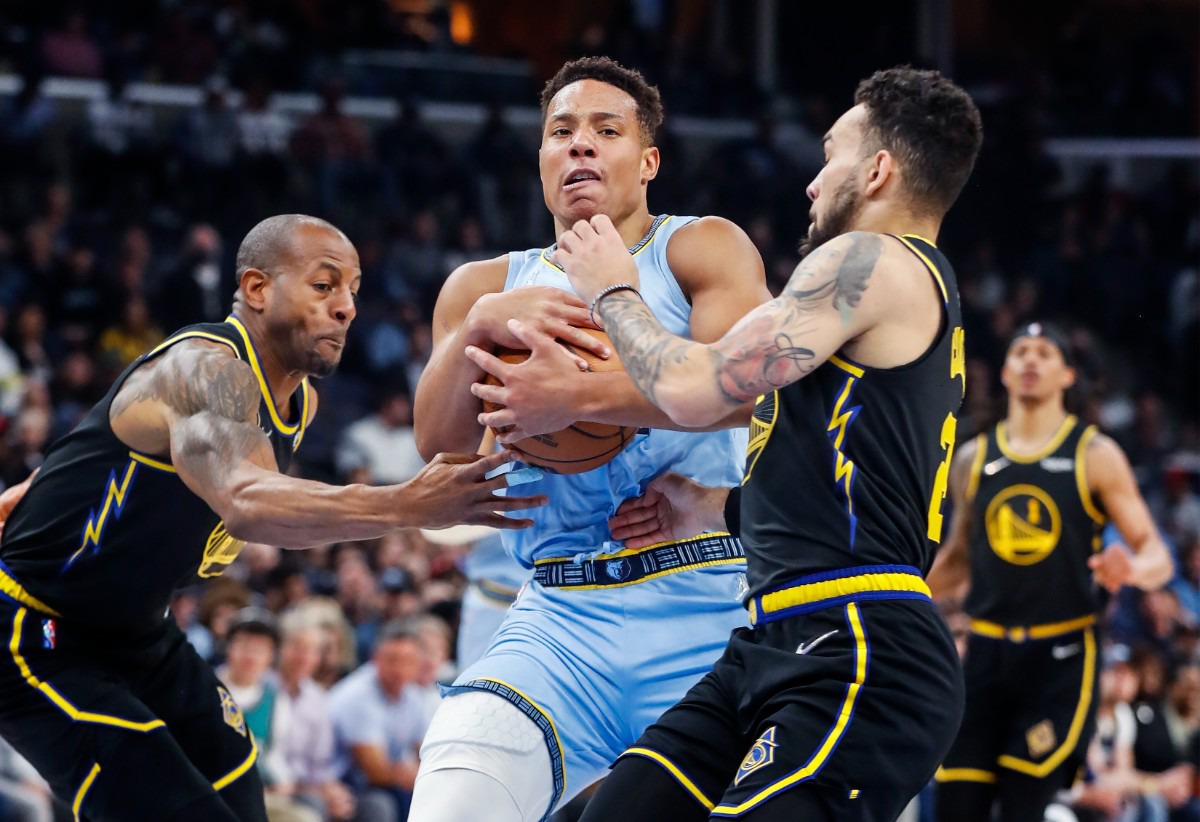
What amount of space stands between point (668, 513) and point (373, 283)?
943cm

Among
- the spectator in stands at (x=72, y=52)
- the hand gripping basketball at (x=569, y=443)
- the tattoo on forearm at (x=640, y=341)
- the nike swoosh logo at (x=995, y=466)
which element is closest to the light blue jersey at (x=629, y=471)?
the hand gripping basketball at (x=569, y=443)

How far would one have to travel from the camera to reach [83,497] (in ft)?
14.9

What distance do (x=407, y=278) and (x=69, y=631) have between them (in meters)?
9.05

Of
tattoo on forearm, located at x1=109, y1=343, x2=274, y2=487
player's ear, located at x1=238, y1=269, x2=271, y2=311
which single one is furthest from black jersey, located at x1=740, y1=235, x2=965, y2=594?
player's ear, located at x1=238, y1=269, x2=271, y2=311

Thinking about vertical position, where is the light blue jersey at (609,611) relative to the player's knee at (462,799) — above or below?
above

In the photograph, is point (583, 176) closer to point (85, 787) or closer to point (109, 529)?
point (109, 529)

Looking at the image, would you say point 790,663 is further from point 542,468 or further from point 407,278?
point 407,278

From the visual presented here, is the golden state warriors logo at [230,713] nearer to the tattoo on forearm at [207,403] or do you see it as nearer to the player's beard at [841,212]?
the tattoo on forearm at [207,403]

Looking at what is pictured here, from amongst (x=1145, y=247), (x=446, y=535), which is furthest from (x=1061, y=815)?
(x=1145, y=247)

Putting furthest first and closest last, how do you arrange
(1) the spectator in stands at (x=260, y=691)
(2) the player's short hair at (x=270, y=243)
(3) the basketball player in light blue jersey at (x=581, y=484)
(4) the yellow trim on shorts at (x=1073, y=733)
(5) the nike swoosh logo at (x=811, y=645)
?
(1) the spectator in stands at (x=260, y=691), (4) the yellow trim on shorts at (x=1073, y=733), (2) the player's short hair at (x=270, y=243), (3) the basketball player in light blue jersey at (x=581, y=484), (5) the nike swoosh logo at (x=811, y=645)

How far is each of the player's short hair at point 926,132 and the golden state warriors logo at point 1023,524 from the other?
3.46m

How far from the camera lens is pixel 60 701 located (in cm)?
442

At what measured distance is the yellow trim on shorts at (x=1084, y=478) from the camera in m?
6.74

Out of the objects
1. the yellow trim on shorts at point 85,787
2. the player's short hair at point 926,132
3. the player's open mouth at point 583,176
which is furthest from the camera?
the yellow trim on shorts at point 85,787
